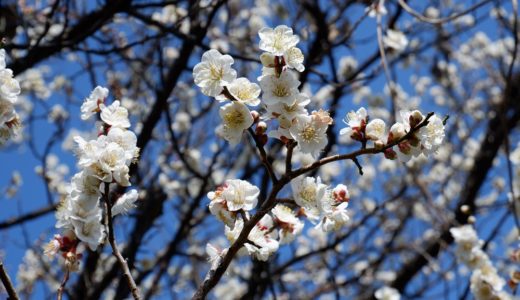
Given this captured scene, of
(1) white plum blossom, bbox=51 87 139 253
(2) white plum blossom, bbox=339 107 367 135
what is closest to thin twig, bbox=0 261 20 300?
(1) white plum blossom, bbox=51 87 139 253

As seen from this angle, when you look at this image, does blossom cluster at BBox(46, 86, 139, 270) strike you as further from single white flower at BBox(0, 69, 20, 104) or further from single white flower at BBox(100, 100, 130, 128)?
single white flower at BBox(0, 69, 20, 104)

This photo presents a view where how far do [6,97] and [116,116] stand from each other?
30cm

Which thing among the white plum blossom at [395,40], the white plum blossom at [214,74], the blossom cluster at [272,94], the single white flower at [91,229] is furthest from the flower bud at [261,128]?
the white plum blossom at [395,40]

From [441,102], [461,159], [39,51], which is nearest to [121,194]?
[39,51]

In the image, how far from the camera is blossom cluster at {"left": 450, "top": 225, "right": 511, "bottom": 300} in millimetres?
3018

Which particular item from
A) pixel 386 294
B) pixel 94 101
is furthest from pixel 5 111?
pixel 386 294

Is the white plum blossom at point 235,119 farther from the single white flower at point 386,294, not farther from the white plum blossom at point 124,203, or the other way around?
the single white flower at point 386,294

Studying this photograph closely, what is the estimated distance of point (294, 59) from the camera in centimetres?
159

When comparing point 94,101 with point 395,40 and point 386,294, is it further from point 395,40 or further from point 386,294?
point 395,40

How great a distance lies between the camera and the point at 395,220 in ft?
22.6

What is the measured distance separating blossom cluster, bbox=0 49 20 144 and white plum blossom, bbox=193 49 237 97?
1.55 feet

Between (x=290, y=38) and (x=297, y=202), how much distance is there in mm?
444

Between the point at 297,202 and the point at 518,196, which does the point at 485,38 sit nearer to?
the point at 518,196

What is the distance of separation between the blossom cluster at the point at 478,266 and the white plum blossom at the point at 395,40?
6.20 feet
